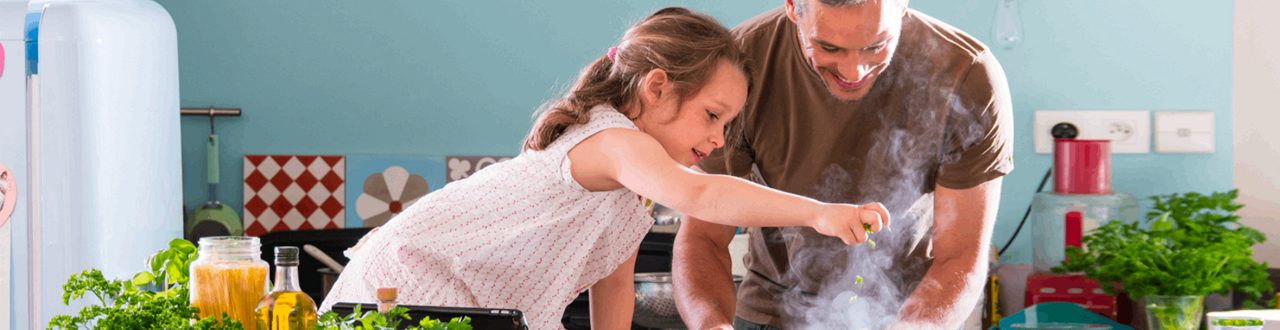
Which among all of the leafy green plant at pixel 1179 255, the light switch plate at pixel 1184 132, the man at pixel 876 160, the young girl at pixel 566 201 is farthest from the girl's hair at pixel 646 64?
the light switch plate at pixel 1184 132

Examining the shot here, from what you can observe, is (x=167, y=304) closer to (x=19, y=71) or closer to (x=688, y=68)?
(x=688, y=68)

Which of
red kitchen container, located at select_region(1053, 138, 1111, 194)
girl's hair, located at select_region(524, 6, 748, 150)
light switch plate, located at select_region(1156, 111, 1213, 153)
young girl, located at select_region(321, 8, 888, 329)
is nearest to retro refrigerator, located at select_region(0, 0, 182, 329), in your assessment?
young girl, located at select_region(321, 8, 888, 329)

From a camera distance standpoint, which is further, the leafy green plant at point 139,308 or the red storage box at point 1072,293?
the red storage box at point 1072,293

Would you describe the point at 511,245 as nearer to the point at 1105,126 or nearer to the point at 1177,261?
the point at 1177,261

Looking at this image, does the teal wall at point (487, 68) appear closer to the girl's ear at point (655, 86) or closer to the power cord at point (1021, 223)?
the power cord at point (1021, 223)

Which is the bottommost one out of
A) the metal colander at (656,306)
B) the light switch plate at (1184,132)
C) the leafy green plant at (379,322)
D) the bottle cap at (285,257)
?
the metal colander at (656,306)

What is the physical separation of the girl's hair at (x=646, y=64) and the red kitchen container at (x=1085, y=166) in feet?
5.71

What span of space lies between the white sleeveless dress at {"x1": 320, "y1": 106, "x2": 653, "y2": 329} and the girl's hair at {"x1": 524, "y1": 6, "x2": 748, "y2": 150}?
0.03m

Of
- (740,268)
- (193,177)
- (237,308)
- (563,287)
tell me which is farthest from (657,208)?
(237,308)

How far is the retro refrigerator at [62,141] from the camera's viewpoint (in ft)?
7.21

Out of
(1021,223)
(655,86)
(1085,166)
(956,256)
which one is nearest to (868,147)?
(956,256)

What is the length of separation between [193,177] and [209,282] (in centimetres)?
238

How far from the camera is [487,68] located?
3502 millimetres

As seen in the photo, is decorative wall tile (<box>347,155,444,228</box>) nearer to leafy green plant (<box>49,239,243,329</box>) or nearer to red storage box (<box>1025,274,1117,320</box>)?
red storage box (<box>1025,274,1117,320</box>)
